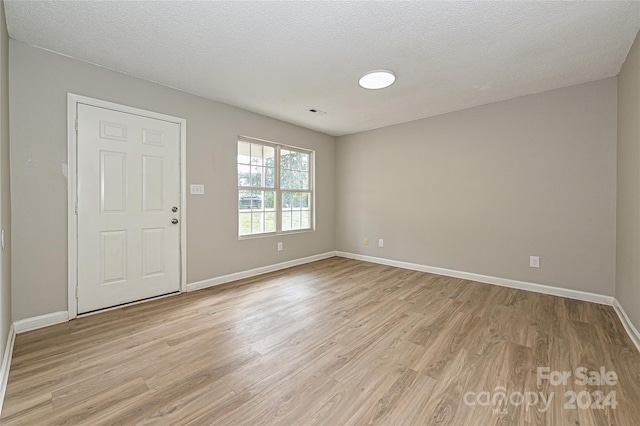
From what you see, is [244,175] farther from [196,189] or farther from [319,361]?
[319,361]

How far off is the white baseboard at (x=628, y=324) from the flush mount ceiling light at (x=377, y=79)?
3.01m

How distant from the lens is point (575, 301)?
300 centimetres

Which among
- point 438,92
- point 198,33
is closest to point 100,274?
point 198,33

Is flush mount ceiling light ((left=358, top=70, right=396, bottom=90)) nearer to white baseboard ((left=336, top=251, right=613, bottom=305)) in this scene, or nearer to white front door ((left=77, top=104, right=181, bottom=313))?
white front door ((left=77, top=104, right=181, bottom=313))

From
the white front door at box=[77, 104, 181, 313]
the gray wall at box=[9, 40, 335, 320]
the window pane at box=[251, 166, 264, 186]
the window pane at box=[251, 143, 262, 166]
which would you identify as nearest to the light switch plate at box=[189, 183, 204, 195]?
the gray wall at box=[9, 40, 335, 320]

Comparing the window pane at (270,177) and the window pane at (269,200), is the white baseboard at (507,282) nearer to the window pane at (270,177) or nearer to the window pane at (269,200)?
the window pane at (269,200)

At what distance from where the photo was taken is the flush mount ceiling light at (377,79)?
2.76m

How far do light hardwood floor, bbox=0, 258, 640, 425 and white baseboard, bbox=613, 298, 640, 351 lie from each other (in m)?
0.06

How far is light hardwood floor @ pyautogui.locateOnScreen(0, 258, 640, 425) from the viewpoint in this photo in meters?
1.43

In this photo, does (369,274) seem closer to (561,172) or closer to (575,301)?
(575,301)

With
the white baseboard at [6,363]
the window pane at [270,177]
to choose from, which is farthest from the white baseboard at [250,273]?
the white baseboard at [6,363]

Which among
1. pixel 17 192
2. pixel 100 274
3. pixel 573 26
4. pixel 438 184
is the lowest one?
pixel 100 274

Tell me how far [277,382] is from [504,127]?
3.94m

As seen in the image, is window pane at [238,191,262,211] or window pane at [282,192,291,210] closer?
window pane at [238,191,262,211]
